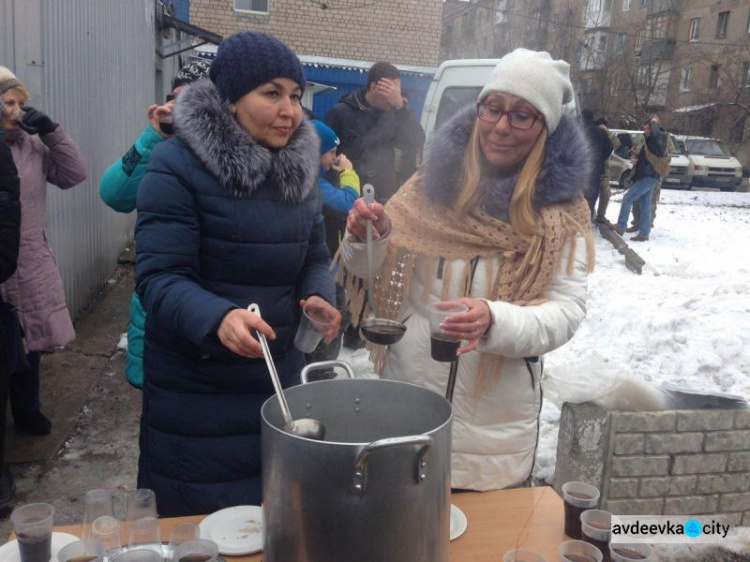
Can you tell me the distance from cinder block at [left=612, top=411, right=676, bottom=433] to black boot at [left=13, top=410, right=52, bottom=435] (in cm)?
330

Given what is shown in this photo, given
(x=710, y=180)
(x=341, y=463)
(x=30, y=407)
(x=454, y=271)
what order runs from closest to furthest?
1. (x=341, y=463)
2. (x=454, y=271)
3. (x=30, y=407)
4. (x=710, y=180)

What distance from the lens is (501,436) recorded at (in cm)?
218

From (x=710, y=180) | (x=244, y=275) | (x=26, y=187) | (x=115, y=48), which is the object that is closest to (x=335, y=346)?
(x=26, y=187)

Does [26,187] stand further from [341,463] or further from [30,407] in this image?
[341,463]

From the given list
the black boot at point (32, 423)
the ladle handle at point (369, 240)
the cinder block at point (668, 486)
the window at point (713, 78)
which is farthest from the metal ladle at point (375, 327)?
the window at point (713, 78)

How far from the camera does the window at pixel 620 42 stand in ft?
105

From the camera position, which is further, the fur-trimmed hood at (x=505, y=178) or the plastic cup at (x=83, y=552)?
the fur-trimmed hood at (x=505, y=178)

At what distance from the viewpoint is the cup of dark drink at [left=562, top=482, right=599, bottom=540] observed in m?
1.64

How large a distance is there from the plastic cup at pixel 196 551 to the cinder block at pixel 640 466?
261 cm

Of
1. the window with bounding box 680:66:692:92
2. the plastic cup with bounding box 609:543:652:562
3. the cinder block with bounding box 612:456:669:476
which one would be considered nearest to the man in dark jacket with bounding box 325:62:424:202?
the cinder block with bounding box 612:456:669:476

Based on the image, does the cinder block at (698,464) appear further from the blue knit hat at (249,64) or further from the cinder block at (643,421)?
the blue knit hat at (249,64)

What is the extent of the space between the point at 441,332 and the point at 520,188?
24.0 inches

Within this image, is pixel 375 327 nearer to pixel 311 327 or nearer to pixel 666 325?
pixel 311 327

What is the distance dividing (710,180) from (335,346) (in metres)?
22.4
